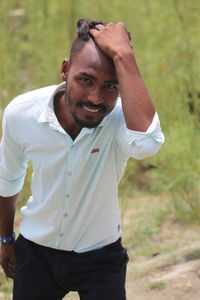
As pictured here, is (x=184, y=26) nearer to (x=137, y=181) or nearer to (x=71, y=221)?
(x=137, y=181)

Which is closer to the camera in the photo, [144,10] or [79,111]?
[79,111]

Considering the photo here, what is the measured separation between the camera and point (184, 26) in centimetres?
532

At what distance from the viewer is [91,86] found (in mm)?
1997

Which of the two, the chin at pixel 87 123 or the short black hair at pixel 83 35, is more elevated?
the short black hair at pixel 83 35

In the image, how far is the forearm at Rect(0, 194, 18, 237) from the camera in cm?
237

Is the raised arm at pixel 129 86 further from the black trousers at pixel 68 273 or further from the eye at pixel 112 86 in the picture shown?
the black trousers at pixel 68 273

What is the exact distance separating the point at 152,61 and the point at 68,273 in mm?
4106

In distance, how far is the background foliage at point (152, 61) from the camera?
4.61 meters

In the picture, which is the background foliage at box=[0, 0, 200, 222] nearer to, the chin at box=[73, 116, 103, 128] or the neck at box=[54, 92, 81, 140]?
the neck at box=[54, 92, 81, 140]

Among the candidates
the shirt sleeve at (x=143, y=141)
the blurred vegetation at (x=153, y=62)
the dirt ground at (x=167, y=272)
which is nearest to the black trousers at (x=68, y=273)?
the shirt sleeve at (x=143, y=141)

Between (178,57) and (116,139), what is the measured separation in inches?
141

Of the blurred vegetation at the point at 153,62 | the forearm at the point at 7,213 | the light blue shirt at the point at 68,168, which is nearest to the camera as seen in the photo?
the light blue shirt at the point at 68,168

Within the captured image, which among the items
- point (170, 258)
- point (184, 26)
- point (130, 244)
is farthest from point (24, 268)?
point (184, 26)

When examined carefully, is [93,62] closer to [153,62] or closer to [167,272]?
[167,272]
